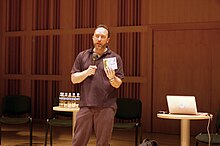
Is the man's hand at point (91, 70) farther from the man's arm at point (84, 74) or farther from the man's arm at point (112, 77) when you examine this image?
the man's arm at point (112, 77)

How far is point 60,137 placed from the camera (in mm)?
7676

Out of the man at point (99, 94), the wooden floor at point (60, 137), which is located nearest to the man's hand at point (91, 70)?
the man at point (99, 94)

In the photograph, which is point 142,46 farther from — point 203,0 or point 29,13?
point 29,13

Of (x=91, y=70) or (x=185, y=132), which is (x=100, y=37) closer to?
(x=91, y=70)

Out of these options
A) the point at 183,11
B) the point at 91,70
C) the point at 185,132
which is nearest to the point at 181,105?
the point at 185,132

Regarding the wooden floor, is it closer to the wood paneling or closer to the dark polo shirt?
the wood paneling

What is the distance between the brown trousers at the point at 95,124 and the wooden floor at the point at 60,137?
338cm

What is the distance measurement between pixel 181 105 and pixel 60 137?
12.4ft

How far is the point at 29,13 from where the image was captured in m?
9.76

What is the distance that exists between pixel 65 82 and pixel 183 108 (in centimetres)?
515

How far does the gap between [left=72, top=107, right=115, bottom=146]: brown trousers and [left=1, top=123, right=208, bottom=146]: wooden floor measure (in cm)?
338

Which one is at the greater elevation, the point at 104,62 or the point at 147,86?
the point at 104,62

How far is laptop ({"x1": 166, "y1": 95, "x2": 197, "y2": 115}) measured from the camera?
173 inches

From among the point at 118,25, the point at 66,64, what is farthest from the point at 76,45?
the point at 118,25
